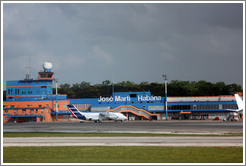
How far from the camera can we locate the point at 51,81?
171m

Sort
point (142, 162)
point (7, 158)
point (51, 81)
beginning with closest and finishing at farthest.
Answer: point (142, 162)
point (7, 158)
point (51, 81)

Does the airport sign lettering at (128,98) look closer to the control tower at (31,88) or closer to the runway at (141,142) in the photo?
the control tower at (31,88)

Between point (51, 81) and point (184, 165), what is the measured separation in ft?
489

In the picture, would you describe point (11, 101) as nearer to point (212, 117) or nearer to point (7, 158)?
point (212, 117)

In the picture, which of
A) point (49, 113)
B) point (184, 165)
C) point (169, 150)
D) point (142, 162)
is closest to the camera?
point (184, 165)

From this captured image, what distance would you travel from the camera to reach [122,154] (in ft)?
105

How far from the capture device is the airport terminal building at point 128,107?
144 metres

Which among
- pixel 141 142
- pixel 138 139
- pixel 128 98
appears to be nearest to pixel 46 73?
pixel 128 98

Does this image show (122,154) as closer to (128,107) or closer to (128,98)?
(128,107)

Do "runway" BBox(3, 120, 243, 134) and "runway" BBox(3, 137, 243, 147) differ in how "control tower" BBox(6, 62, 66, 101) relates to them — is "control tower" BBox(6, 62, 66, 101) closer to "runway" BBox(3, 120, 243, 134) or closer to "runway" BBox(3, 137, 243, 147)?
"runway" BBox(3, 120, 243, 134)

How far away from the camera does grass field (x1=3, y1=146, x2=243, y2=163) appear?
29.1 m

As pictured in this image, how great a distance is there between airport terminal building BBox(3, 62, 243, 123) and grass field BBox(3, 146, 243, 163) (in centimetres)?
10921

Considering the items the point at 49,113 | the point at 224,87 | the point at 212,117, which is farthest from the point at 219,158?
the point at 224,87

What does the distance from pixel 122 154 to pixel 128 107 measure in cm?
11485
